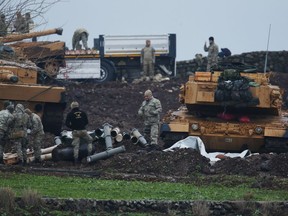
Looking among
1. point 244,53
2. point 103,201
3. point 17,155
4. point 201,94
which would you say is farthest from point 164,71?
point 103,201

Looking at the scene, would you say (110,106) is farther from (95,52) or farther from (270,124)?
(270,124)

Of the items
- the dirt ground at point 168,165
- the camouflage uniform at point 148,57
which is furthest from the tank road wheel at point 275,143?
the camouflage uniform at point 148,57

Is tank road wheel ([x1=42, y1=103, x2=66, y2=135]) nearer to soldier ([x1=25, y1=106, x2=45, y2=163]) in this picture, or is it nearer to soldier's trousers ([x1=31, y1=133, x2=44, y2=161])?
soldier ([x1=25, y1=106, x2=45, y2=163])

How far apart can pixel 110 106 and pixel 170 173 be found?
1659 cm

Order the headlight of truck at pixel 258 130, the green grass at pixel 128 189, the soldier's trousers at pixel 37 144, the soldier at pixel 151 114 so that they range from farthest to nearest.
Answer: the soldier at pixel 151 114
the headlight of truck at pixel 258 130
the soldier's trousers at pixel 37 144
the green grass at pixel 128 189

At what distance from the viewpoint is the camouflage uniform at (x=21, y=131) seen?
2967 centimetres

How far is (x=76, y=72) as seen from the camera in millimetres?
50031

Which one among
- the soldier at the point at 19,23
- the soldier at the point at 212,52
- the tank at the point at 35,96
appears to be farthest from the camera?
the soldier at the point at 212,52

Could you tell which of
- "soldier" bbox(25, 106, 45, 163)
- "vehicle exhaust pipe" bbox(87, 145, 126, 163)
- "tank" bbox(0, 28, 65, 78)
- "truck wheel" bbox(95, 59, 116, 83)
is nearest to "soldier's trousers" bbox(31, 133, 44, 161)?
"soldier" bbox(25, 106, 45, 163)

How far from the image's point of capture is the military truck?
165ft

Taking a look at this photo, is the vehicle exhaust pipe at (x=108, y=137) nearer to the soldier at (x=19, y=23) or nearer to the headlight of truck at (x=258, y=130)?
the headlight of truck at (x=258, y=130)

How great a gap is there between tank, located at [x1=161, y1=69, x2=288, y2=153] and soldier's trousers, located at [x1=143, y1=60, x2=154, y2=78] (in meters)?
16.3

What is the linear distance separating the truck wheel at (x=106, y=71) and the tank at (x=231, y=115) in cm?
1695

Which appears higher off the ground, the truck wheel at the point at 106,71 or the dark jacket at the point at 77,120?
the dark jacket at the point at 77,120
